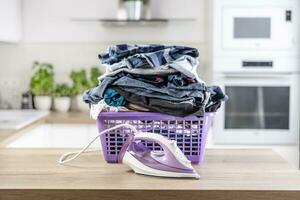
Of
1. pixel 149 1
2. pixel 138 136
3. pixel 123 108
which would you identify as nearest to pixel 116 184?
pixel 138 136

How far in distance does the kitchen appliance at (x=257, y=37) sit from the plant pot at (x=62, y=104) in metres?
1.09

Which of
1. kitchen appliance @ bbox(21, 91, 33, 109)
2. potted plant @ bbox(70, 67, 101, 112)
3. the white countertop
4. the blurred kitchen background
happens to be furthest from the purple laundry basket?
kitchen appliance @ bbox(21, 91, 33, 109)

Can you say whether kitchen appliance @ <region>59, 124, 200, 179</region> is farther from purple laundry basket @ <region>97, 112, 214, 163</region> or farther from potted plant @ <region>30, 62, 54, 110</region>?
potted plant @ <region>30, 62, 54, 110</region>

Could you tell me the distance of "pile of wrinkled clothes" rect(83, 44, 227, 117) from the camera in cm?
129

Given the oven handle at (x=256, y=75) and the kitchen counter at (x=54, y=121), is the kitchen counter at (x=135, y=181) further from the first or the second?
the oven handle at (x=256, y=75)

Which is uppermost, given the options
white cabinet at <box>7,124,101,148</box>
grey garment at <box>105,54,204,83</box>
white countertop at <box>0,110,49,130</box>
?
grey garment at <box>105,54,204,83</box>

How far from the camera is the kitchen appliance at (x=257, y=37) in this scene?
2936mm

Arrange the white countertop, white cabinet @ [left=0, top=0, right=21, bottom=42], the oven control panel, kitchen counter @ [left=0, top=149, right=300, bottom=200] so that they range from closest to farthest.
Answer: kitchen counter @ [left=0, top=149, right=300, bottom=200] → the white countertop → white cabinet @ [left=0, top=0, right=21, bottom=42] → the oven control panel

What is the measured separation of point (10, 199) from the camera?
3.58ft

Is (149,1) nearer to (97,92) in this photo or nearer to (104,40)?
(104,40)

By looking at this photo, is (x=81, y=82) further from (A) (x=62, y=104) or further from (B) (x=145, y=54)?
(B) (x=145, y=54)

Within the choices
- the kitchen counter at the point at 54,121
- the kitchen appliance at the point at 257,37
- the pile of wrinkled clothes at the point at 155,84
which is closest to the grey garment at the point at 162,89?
the pile of wrinkled clothes at the point at 155,84

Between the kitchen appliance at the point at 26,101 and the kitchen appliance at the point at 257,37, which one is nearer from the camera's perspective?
the kitchen appliance at the point at 257,37

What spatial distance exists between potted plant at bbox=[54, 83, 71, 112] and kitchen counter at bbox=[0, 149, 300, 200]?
1.95m
